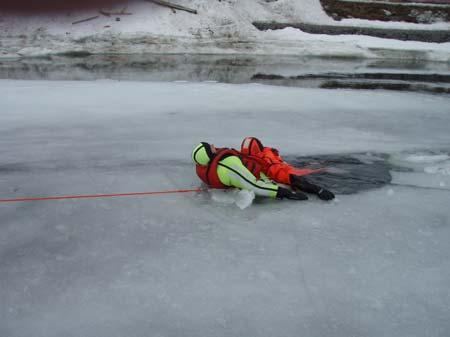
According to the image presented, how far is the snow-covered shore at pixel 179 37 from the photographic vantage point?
49.1 feet

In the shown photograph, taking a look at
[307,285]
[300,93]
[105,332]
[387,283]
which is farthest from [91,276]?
[300,93]

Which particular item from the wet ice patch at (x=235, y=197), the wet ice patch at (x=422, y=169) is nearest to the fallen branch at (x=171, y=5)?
the wet ice patch at (x=422, y=169)

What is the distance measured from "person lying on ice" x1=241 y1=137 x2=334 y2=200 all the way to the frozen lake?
134 millimetres

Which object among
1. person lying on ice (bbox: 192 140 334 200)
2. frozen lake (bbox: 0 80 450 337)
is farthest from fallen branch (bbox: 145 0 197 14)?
person lying on ice (bbox: 192 140 334 200)

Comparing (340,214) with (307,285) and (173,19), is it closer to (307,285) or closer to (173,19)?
(307,285)

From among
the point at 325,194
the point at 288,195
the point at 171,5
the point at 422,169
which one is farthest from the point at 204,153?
the point at 171,5

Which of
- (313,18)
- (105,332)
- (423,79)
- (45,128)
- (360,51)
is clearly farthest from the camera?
(313,18)

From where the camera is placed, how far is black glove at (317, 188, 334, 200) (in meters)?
3.08

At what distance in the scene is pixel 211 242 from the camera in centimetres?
255

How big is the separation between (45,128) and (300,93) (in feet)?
13.9

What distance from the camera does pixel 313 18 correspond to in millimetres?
18688

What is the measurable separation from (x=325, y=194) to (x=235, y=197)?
679 millimetres

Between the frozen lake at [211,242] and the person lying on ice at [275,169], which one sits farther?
the person lying on ice at [275,169]

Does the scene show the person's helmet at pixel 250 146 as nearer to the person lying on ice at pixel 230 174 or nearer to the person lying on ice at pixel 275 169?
the person lying on ice at pixel 275 169
